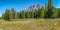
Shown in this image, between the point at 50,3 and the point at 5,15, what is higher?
the point at 50,3

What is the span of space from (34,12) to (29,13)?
86 cm

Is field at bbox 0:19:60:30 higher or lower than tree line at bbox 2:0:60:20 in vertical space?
lower

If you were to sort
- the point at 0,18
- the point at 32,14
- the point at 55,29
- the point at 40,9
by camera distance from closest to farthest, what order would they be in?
the point at 55,29 < the point at 0,18 < the point at 32,14 < the point at 40,9

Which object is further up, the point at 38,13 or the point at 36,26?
the point at 38,13

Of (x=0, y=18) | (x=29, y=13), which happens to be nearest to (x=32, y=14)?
(x=29, y=13)

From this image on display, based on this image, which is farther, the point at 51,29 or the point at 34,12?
the point at 34,12

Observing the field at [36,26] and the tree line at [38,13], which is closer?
the field at [36,26]

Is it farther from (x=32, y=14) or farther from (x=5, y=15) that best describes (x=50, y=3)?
(x=5, y=15)

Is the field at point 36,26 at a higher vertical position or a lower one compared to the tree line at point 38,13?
lower

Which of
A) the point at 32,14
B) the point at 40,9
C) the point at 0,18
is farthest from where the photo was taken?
the point at 40,9

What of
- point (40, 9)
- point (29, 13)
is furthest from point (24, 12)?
point (40, 9)

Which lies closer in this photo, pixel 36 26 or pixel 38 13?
pixel 36 26

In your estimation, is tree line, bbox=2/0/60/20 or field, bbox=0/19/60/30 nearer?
field, bbox=0/19/60/30

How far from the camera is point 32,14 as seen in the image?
2525 cm
